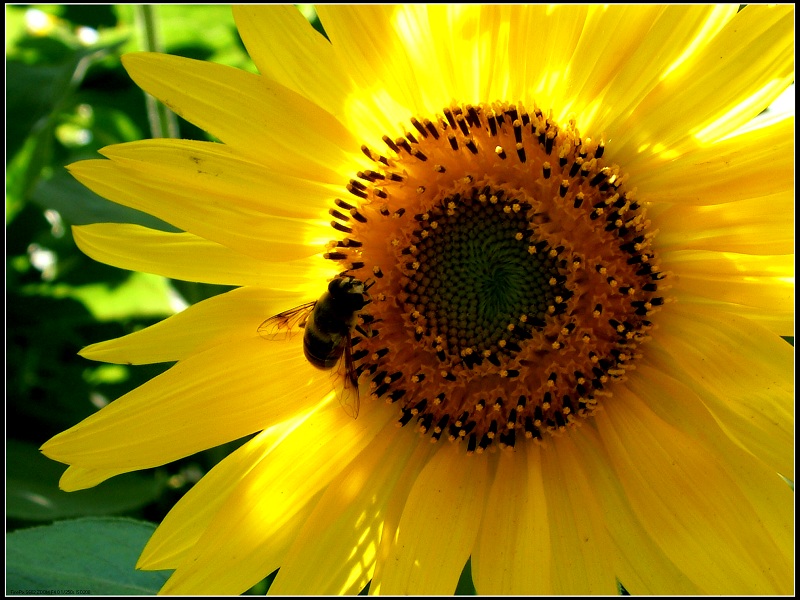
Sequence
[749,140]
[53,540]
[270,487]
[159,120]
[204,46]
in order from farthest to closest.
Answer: [204,46] < [159,120] < [53,540] < [270,487] < [749,140]

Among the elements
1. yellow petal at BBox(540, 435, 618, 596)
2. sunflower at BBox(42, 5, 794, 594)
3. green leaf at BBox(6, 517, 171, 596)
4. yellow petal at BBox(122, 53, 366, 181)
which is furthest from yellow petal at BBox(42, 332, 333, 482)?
yellow petal at BBox(540, 435, 618, 596)

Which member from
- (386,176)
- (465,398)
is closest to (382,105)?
(386,176)

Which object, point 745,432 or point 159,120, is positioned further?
point 159,120

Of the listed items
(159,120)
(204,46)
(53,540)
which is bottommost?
(53,540)

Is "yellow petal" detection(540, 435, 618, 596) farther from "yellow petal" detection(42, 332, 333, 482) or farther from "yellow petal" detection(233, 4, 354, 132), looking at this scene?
"yellow petal" detection(233, 4, 354, 132)

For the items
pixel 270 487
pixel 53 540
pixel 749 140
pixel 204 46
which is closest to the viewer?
pixel 749 140

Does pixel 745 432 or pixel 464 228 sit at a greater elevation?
pixel 464 228

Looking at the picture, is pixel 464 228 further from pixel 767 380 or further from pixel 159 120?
pixel 159 120
